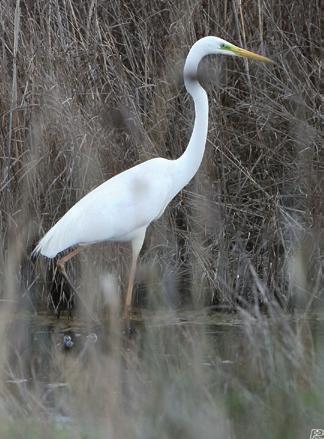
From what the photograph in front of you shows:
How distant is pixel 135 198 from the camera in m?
5.39

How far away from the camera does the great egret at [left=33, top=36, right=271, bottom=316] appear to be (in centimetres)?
523

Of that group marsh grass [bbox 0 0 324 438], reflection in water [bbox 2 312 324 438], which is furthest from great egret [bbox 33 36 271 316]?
reflection in water [bbox 2 312 324 438]

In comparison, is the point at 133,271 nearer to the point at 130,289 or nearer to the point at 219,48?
the point at 130,289

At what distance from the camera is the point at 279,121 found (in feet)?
19.4

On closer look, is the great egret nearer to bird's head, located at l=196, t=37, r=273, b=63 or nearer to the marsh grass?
bird's head, located at l=196, t=37, r=273, b=63

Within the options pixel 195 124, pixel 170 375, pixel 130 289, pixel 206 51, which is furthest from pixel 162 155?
pixel 170 375

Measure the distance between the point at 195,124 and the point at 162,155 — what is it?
64 cm

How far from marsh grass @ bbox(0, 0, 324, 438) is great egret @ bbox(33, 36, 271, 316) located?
246mm

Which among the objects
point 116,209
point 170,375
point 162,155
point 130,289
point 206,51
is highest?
point 206,51

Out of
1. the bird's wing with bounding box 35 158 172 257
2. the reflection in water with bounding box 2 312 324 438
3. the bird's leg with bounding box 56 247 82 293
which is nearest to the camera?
the reflection in water with bounding box 2 312 324 438

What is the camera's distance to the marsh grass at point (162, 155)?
541 centimetres

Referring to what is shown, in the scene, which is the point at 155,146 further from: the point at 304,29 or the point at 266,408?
the point at 266,408

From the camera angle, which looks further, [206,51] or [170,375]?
[206,51]

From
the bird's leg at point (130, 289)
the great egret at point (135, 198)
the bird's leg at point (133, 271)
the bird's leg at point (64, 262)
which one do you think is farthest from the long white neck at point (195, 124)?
the bird's leg at point (64, 262)
